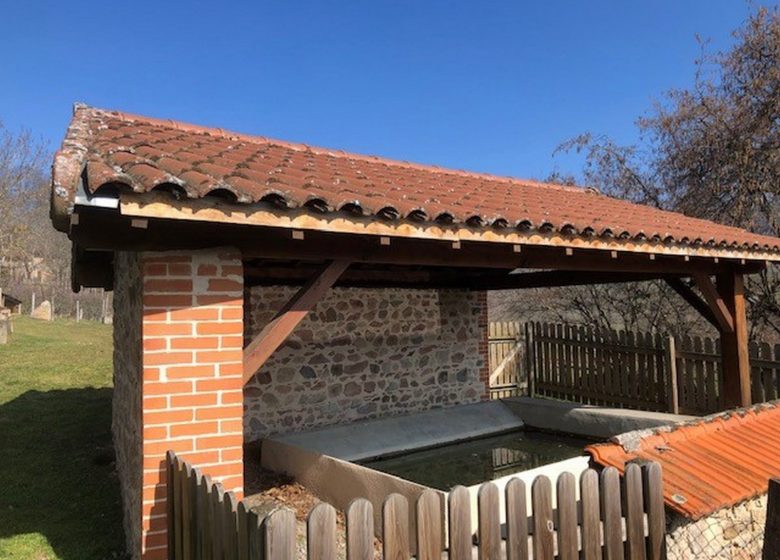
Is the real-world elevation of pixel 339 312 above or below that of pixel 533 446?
above

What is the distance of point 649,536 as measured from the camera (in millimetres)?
2945

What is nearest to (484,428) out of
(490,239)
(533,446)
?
(533,446)

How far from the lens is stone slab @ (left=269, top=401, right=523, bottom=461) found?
645cm

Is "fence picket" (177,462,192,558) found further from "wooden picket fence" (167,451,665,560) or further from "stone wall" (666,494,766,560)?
"stone wall" (666,494,766,560)

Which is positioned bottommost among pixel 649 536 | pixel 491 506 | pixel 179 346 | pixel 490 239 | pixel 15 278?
pixel 649 536

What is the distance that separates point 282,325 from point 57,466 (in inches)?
186

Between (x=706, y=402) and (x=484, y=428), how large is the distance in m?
3.45

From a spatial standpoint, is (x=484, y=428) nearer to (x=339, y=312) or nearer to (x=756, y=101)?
(x=339, y=312)

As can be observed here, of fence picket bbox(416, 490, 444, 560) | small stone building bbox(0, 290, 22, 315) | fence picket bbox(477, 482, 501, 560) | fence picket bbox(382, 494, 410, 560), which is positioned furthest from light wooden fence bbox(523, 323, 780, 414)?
small stone building bbox(0, 290, 22, 315)

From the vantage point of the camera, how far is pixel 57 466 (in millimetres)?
6223

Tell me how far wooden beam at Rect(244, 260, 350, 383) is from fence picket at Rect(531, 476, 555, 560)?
5.24 feet

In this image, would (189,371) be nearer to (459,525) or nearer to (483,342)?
(459,525)

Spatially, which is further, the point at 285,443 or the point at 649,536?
the point at 285,443

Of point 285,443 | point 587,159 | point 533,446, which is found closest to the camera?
point 285,443
